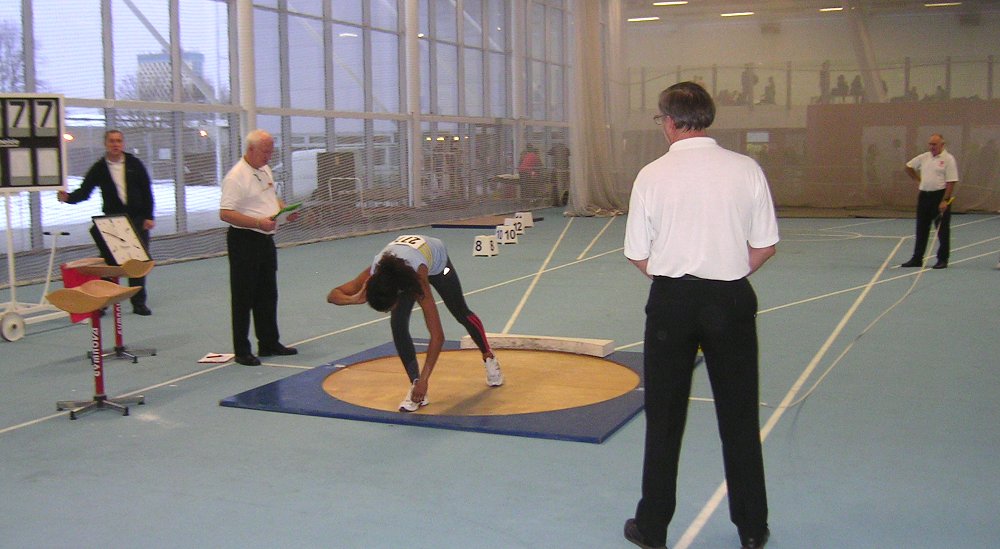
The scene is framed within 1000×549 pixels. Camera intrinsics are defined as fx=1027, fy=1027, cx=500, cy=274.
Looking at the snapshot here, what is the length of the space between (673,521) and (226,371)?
13.2 ft

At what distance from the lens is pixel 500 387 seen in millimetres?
6387

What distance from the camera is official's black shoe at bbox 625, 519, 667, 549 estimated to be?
3.78 metres

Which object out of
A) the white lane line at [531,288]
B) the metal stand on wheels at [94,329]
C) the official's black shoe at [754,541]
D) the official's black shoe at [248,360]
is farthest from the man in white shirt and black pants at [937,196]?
the metal stand on wheels at [94,329]

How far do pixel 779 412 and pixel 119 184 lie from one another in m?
6.74

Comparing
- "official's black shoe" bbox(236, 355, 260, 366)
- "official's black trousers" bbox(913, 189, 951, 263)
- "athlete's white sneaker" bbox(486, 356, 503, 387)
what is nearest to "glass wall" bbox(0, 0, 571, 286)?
"official's black shoe" bbox(236, 355, 260, 366)

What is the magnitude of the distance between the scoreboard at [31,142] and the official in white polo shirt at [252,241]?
95.7 inches

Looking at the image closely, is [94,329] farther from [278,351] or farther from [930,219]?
[930,219]

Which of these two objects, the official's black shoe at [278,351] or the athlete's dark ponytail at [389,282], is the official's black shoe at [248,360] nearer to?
the official's black shoe at [278,351]

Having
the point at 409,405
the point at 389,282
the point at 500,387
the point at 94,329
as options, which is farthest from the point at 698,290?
the point at 94,329

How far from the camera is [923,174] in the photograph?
12.7 m

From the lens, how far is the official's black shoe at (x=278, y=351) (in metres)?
7.65

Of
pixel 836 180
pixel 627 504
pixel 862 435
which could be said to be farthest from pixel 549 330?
pixel 836 180

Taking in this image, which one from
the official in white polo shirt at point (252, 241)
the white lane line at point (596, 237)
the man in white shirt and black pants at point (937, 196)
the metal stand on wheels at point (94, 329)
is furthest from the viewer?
the white lane line at point (596, 237)

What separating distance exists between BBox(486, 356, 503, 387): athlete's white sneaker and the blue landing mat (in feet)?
2.25
